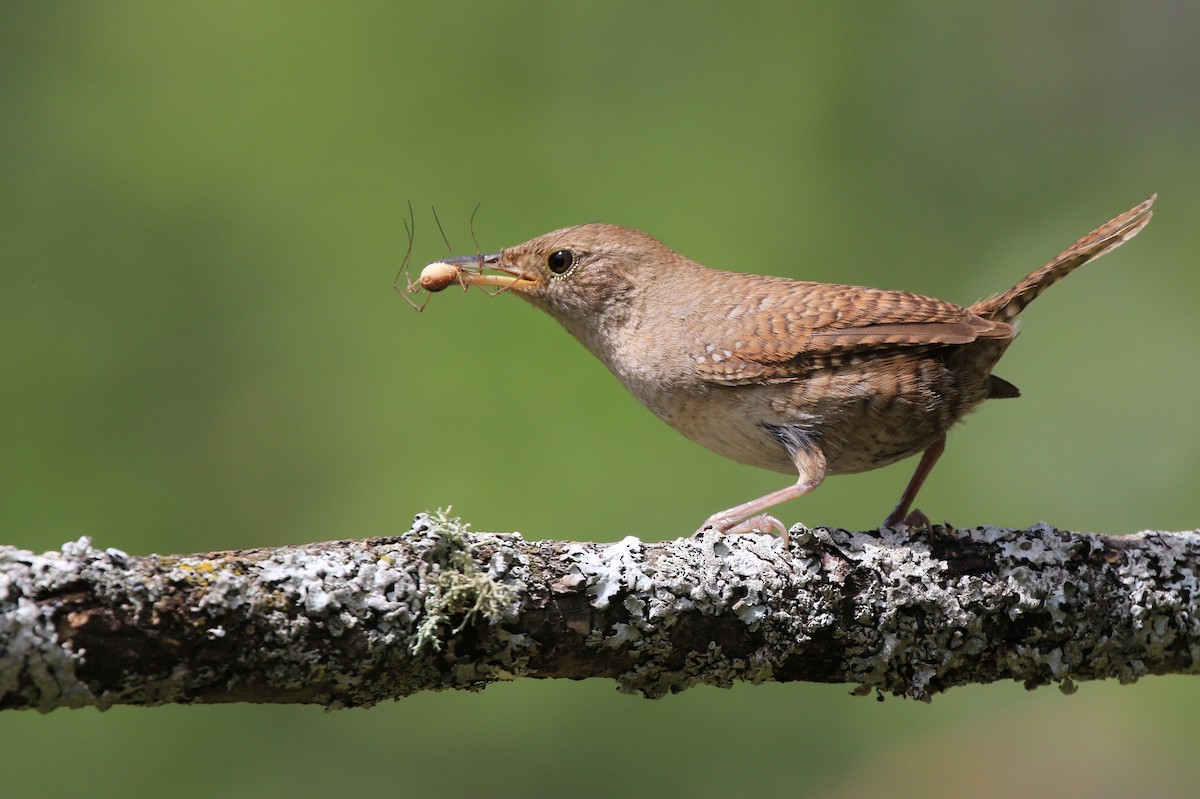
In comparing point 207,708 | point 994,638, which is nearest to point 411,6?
point 207,708

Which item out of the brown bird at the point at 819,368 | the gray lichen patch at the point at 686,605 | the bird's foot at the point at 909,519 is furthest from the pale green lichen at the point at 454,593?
the bird's foot at the point at 909,519

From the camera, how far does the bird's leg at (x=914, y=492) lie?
3607 mm

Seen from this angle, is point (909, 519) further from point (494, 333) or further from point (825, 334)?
point (494, 333)

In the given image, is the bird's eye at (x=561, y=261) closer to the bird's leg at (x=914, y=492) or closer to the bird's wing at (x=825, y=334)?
the bird's wing at (x=825, y=334)

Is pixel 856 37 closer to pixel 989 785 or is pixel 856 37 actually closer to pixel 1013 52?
pixel 1013 52

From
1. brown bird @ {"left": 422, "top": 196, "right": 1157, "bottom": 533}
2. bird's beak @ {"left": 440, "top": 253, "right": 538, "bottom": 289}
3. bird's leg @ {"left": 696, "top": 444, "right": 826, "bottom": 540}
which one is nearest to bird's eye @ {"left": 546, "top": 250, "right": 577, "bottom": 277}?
bird's beak @ {"left": 440, "top": 253, "right": 538, "bottom": 289}

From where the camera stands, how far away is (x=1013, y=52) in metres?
7.36

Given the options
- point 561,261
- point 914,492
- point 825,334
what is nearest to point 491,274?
point 561,261

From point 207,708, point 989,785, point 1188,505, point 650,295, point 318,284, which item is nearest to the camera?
point 650,295

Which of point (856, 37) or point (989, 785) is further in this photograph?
point (856, 37)

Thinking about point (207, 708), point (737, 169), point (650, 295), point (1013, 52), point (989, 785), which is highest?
point (1013, 52)

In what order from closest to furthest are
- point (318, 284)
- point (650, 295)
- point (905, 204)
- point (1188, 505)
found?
point (650, 295), point (318, 284), point (1188, 505), point (905, 204)

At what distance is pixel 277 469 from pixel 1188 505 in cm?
513

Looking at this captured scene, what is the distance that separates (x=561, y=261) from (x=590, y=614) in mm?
2130
